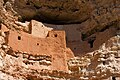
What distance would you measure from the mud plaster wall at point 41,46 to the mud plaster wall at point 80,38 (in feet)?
5.35

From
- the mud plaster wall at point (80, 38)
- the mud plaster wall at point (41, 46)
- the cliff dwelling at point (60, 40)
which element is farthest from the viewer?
the mud plaster wall at point (80, 38)

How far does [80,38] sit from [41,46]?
3540 mm

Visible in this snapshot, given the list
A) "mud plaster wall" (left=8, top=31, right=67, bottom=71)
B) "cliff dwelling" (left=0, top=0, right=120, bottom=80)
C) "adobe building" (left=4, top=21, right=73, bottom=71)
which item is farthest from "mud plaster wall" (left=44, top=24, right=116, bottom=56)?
"mud plaster wall" (left=8, top=31, right=67, bottom=71)

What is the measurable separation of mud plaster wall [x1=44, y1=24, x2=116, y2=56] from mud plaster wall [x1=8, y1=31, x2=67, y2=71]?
163cm

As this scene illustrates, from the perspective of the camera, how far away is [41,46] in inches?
607

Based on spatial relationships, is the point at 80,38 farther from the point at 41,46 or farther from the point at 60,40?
the point at 41,46

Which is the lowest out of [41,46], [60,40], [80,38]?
[41,46]

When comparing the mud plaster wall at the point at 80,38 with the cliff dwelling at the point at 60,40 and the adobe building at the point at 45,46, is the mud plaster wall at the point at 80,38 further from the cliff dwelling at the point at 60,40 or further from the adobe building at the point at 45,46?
the adobe building at the point at 45,46

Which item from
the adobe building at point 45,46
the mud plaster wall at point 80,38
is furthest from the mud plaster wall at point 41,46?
the mud plaster wall at point 80,38

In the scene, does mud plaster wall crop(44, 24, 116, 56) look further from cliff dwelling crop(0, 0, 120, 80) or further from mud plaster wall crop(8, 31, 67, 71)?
mud plaster wall crop(8, 31, 67, 71)

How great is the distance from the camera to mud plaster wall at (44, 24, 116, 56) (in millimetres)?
16891

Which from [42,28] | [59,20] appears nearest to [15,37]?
[42,28]

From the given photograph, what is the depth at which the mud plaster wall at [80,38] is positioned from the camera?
1689 cm

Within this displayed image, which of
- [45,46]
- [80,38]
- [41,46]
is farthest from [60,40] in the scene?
[80,38]
